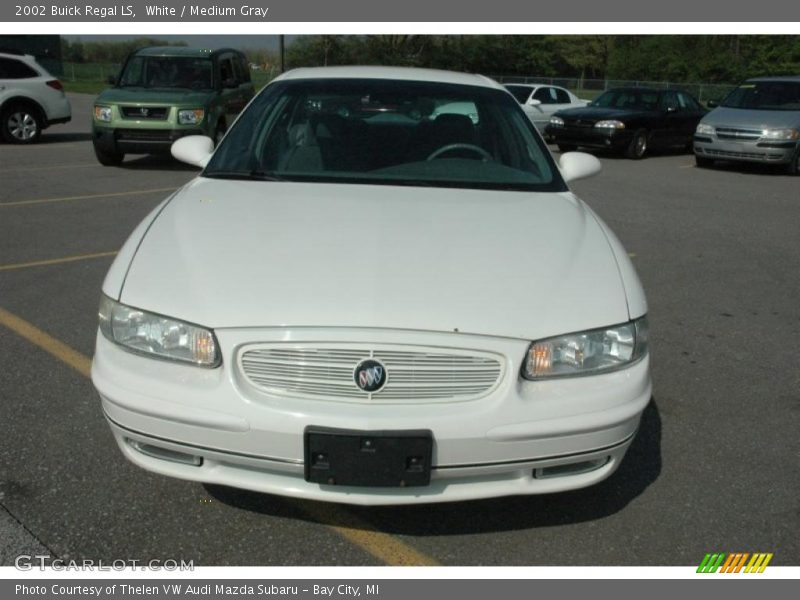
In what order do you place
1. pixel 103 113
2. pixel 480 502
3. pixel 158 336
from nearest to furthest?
pixel 158 336 → pixel 480 502 → pixel 103 113

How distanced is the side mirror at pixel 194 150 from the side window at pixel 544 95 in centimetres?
1547

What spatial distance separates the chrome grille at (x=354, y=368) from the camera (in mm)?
2561

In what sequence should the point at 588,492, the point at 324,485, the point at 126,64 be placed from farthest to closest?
the point at 126,64 < the point at 588,492 < the point at 324,485

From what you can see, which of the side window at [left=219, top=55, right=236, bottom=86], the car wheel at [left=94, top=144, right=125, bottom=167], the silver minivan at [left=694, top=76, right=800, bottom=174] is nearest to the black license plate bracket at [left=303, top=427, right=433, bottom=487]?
the car wheel at [left=94, top=144, right=125, bottom=167]

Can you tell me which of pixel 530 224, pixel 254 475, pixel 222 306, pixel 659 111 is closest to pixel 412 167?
pixel 530 224

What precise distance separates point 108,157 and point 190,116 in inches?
62.1

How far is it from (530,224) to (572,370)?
84 cm

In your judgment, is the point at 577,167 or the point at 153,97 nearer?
the point at 577,167

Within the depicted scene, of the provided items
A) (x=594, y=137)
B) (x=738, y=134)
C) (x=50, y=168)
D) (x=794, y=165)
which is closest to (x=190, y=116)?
(x=50, y=168)

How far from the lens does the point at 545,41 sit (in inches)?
2366

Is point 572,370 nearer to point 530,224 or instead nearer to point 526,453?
point 526,453

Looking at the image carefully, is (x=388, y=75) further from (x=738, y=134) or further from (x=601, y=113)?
(x=601, y=113)

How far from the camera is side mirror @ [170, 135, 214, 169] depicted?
173 inches

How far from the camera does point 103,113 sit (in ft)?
39.8
